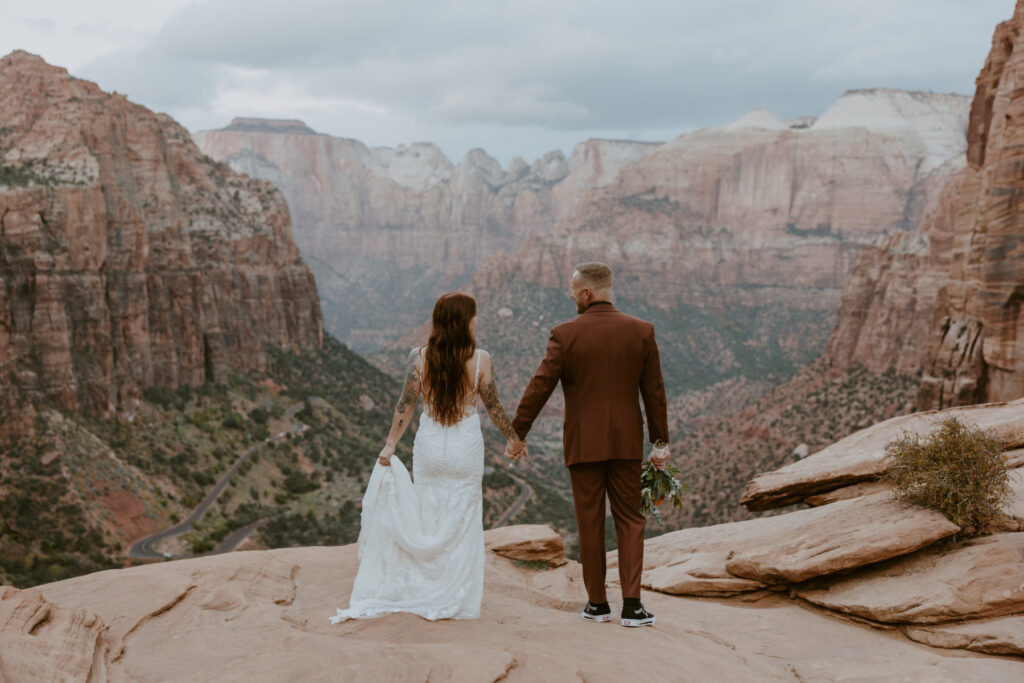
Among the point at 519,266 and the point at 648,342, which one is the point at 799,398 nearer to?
the point at 648,342

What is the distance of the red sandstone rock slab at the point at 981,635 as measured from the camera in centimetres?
686

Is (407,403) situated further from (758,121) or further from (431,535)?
(758,121)

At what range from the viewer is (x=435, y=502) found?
730cm

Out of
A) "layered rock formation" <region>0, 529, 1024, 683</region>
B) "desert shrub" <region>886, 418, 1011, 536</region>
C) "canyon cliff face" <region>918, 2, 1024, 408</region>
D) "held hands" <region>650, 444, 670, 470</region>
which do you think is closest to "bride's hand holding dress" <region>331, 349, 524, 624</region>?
"layered rock formation" <region>0, 529, 1024, 683</region>

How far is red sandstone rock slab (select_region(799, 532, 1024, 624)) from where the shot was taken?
742 centimetres

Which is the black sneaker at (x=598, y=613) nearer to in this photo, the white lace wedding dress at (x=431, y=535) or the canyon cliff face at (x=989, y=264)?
the white lace wedding dress at (x=431, y=535)

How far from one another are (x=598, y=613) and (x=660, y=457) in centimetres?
175

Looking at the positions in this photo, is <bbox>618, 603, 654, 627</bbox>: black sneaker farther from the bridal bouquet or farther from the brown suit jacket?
the brown suit jacket

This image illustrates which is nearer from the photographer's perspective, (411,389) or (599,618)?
(411,389)

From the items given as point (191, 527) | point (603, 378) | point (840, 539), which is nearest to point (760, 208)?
point (191, 527)

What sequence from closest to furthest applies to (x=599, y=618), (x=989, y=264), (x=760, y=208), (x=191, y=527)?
(x=599, y=618), (x=989, y=264), (x=191, y=527), (x=760, y=208)

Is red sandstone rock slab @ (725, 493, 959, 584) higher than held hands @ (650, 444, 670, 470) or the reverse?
the reverse

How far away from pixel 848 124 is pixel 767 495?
164m

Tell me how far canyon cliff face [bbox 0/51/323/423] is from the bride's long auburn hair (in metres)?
32.6
